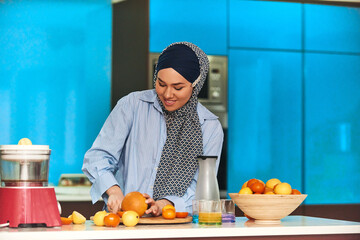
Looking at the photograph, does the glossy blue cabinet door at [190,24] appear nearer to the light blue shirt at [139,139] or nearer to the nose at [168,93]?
the light blue shirt at [139,139]

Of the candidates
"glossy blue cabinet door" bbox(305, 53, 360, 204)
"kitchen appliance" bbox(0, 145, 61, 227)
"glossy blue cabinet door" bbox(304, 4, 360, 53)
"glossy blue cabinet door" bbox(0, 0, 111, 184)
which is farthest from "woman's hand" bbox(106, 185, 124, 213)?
"glossy blue cabinet door" bbox(304, 4, 360, 53)

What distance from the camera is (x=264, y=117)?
4395 mm

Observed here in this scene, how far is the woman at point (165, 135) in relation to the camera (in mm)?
2314

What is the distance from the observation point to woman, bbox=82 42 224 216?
7.59 feet

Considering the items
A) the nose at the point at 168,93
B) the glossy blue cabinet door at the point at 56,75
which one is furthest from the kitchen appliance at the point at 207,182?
the glossy blue cabinet door at the point at 56,75

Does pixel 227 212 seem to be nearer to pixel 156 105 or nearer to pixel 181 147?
pixel 181 147

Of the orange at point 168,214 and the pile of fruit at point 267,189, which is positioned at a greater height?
the pile of fruit at point 267,189

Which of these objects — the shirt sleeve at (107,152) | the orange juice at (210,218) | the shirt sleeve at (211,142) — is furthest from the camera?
the shirt sleeve at (211,142)

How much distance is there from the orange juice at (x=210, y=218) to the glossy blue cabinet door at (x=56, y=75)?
230cm

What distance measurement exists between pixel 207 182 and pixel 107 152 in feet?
1.67

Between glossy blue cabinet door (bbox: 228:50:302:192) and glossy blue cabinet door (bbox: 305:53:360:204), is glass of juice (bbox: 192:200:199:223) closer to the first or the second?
glossy blue cabinet door (bbox: 228:50:302:192)

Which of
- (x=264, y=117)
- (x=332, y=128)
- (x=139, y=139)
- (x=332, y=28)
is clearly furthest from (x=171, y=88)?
(x=332, y=28)

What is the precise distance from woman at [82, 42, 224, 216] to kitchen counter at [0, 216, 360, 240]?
1.31 feet

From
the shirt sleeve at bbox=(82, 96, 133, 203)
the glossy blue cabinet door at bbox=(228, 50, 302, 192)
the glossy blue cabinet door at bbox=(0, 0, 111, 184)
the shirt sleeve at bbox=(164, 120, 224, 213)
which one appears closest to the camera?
the shirt sleeve at bbox=(82, 96, 133, 203)
